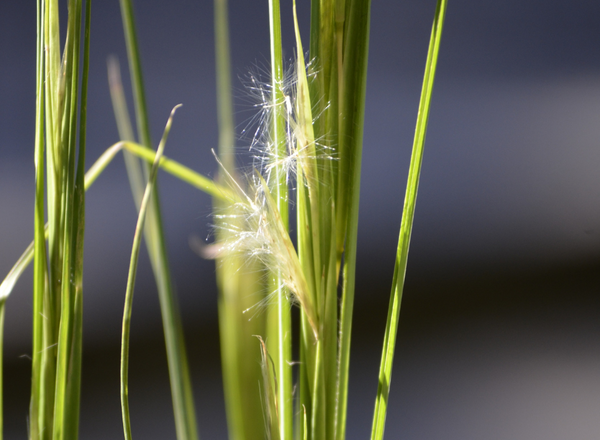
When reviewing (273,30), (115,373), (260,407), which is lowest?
(115,373)

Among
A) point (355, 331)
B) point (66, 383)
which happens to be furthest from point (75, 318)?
point (355, 331)

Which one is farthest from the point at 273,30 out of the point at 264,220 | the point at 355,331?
the point at 355,331

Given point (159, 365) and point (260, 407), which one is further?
point (159, 365)

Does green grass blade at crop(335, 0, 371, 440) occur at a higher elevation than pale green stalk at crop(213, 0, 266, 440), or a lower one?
higher

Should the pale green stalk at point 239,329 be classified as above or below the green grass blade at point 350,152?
below

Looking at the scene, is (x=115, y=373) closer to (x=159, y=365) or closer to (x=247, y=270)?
(x=159, y=365)

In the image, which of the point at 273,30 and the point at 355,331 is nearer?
the point at 273,30

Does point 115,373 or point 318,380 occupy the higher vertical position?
point 318,380

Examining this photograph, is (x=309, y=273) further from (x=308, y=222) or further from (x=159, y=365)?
(x=159, y=365)

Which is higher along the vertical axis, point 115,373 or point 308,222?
point 308,222
